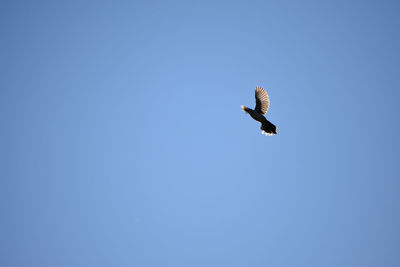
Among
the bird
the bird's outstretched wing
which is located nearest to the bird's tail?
the bird

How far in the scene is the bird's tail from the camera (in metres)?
13.9

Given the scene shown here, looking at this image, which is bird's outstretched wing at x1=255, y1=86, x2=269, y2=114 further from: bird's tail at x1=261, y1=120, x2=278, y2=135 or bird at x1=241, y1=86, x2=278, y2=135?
bird's tail at x1=261, y1=120, x2=278, y2=135

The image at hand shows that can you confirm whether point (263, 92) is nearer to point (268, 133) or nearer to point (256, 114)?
point (256, 114)

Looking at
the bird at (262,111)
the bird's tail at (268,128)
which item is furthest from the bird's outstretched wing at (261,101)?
the bird's tail at (268,128)

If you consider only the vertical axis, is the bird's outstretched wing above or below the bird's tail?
above

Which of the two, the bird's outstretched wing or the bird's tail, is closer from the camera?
the bird's tail

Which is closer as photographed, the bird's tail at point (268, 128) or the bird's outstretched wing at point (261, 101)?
the bird's tail at point (268, 128)

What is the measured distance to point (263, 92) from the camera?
1464 cm

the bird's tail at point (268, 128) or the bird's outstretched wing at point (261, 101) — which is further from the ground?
the bird's outstretched wing at point (261, 101)

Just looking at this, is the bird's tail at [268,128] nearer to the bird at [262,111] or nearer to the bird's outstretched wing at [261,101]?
the bird at [262,111]

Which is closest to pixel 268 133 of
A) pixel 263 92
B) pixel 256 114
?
pixel 256 114

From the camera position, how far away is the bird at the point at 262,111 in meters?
13.9

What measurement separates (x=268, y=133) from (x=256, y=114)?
5.01 ft

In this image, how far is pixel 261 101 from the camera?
14.7 meters
